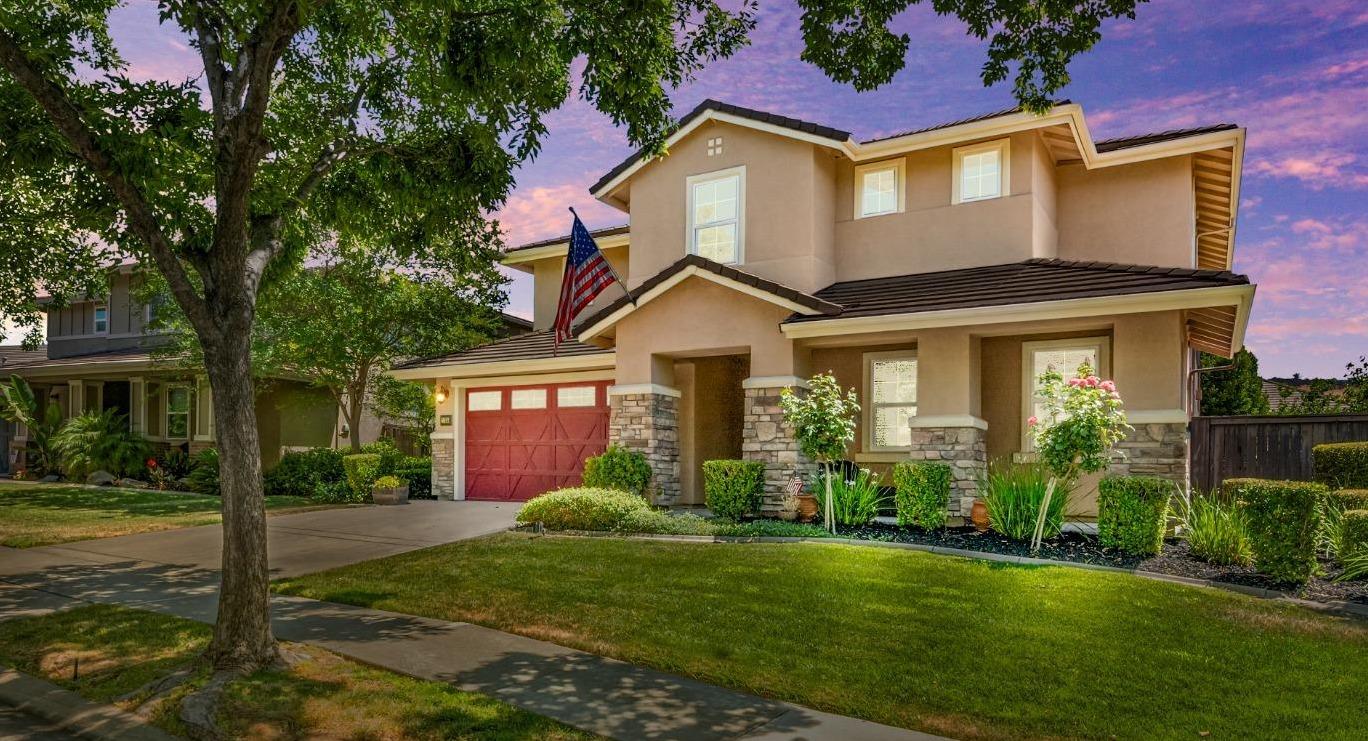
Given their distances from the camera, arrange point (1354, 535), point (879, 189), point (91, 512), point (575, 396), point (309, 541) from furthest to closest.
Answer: point (575, 396), point (91, 512), point (879, 189), point (309, 541), point (1354, 535)

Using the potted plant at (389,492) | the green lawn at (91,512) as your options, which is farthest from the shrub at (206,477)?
the potted plant at (389,492)

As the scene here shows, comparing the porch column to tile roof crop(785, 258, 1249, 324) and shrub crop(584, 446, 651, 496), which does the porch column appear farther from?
shrub crop(584, 446, 651, 496)

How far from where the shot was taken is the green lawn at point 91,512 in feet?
45.3

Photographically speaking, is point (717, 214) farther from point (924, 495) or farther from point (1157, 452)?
point (1157, 452)

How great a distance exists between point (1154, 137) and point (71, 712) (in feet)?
55.6

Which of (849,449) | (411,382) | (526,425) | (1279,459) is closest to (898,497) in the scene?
(849,449)

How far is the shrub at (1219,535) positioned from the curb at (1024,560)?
869 mm

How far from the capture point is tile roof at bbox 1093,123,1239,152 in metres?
14.8

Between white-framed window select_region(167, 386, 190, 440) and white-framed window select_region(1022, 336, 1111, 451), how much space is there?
23.4 metres

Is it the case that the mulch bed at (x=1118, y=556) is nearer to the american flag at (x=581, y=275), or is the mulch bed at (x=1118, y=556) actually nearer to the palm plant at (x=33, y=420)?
the american flag at (x=581, y=275)

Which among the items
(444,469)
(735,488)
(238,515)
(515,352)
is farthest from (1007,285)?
(444,469)

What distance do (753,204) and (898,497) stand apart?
6.45 metres

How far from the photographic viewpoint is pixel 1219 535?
10.0m

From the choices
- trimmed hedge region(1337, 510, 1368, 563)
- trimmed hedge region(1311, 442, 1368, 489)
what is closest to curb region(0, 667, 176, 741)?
trimmed hedge region(1337, 510, 1368, 563)
